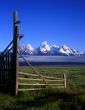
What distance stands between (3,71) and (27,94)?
243 centimetres

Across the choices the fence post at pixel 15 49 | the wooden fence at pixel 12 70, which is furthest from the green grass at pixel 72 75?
the fence post at pixel 15 49

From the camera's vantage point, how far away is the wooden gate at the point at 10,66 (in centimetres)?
2111

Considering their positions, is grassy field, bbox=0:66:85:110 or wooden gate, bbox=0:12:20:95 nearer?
grassy field, bbox=0:66:85:110

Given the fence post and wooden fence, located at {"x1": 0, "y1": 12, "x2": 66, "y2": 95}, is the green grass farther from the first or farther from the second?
the fence post

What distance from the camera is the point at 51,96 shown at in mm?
20250

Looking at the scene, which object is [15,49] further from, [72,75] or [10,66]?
[72,75]

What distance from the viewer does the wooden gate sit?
21109mm

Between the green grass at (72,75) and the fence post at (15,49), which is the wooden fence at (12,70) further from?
the green grass at (72,75)

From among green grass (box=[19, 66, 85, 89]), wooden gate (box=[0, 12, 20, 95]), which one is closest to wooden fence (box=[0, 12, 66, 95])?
wooden gate (box=[0, 12, 20, 95])

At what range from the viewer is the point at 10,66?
21812 millimetres

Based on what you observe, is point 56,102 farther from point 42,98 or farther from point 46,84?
point 46,84

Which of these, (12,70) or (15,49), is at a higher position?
(15,49)

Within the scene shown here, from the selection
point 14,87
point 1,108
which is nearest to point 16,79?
point 14,87

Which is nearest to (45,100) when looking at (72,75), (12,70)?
(12,70)
